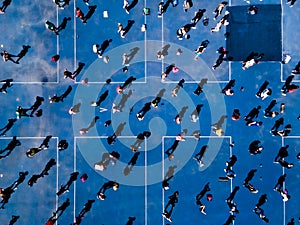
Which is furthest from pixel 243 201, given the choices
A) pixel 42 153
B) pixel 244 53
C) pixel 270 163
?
pixel 42 153

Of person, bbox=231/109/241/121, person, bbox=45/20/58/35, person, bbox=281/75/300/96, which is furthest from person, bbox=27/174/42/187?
person, bbox=281/75/300/96

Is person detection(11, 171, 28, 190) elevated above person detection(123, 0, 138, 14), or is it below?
below

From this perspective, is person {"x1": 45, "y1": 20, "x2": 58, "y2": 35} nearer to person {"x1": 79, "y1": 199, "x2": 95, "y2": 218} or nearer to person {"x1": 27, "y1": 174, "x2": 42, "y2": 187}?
person {"x1": 27, "y1": 174, "x2": 42, "y2": 187}

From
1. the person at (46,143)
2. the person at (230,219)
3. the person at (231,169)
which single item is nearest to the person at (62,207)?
the person at (46,143)

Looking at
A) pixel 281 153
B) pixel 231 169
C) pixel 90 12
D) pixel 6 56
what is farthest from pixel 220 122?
pixel 6 56

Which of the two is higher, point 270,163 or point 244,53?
point 244,53

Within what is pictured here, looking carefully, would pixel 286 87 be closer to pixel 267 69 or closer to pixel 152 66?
pixel 267 69

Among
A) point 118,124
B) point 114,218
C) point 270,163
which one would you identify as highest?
point 118,124

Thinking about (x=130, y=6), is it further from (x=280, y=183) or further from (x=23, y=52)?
(x=280, y=183)
